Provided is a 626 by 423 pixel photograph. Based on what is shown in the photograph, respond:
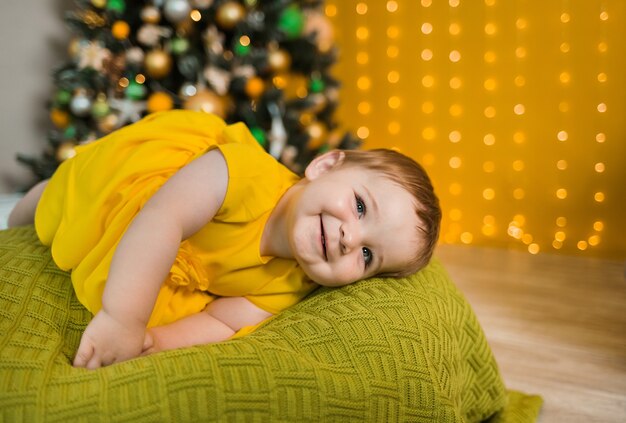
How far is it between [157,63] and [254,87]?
38cm

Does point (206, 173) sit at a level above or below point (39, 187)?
above

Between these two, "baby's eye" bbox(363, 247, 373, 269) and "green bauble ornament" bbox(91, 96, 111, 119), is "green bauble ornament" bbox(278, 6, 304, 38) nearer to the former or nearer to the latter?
"green bauble ornament" bbox(91, 96, 111, 119)

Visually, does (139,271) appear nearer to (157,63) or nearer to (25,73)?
(157,63)

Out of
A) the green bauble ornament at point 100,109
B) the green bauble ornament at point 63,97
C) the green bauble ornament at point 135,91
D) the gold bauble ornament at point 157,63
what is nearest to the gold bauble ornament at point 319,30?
the gold bauble ornament at point 157,63

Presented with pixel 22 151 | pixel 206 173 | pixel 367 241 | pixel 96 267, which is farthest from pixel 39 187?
pixel 22 151

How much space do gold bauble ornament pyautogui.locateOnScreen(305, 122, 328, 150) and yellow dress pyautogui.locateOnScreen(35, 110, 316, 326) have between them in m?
1.18

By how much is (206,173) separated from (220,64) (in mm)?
1316

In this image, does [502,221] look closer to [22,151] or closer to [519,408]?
[519,408]

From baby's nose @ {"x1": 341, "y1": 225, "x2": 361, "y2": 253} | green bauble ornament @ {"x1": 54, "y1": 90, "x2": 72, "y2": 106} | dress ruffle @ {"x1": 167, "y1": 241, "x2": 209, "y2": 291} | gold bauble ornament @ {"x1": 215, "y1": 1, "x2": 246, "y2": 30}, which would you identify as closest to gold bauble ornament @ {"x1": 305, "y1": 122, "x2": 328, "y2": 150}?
gold bauble ornament @ {"x1": 215, "y1": 1, "x2": 246, "y2": 30}

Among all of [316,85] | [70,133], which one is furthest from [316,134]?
[70,133]

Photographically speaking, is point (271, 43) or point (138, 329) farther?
point (271, 43)

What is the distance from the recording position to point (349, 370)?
1.10 metres

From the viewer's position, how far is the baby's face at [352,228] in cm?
124

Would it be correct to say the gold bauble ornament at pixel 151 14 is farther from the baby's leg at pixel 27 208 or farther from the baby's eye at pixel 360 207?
the baby's eye at pixel 360 207
